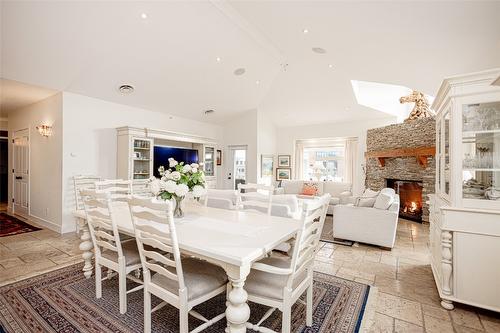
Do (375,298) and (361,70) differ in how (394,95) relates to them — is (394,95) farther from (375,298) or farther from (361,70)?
(375,298)

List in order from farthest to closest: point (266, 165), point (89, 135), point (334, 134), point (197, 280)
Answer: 1. point (266, 165)
2. point (334, 134)
3. point (89, 135)
4. point (197, 280)

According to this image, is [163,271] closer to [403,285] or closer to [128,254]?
[128,254]

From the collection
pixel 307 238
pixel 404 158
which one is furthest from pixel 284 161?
pixel 307 238

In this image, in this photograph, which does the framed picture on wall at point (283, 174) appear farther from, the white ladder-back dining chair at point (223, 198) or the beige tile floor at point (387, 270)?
the white ladder-back dining chair at point (223, 198)

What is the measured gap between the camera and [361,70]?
4.69 metres

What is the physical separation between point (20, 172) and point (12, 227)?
1.72 metres

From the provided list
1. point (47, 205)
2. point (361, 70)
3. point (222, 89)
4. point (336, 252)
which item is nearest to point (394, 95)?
point (361, 70)

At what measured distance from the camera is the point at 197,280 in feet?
5.63

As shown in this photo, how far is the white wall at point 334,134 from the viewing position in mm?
7387

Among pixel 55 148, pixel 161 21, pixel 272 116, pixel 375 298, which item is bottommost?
pixel 375 298

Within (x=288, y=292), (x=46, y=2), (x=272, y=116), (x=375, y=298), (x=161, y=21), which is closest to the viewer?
(x=288, y=292)

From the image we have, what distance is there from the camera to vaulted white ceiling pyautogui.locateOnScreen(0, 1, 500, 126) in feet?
9.67

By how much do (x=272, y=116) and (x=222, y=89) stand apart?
2.47 metres

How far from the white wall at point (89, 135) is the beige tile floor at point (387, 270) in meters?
0.89
